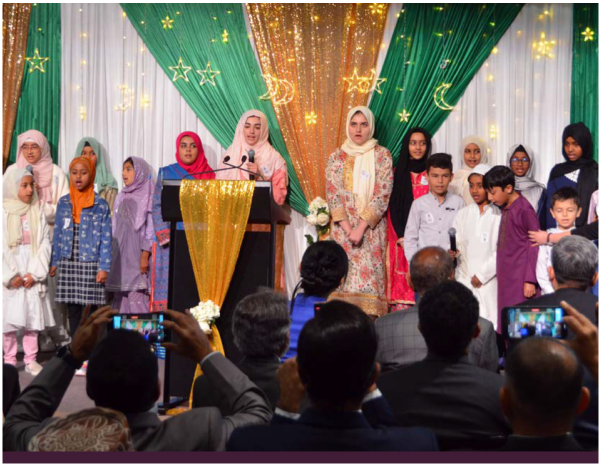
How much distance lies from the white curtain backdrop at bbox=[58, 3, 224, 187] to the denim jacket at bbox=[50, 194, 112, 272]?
1280 mm

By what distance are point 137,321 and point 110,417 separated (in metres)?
0.65

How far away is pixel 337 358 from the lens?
4.46 ft

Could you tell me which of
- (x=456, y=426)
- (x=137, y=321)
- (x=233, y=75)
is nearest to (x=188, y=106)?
(x=233, y=75)

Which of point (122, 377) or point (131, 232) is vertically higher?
point (131, 232)

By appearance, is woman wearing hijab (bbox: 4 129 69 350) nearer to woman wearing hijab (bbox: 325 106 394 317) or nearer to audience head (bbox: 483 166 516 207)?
woman wearing hijab (bbox: 325 106 394 317)

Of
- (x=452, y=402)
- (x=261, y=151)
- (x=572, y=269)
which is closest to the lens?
(x=452, y=402)

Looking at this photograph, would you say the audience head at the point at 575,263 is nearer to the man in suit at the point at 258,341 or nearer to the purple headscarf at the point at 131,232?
the man in suit at the point at 258,341

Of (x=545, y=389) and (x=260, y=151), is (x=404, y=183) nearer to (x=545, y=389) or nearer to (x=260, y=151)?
(x=260, y=151)

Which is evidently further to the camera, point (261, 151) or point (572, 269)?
point (261, 151)

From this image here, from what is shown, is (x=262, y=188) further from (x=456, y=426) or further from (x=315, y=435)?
(x=315, y=435)

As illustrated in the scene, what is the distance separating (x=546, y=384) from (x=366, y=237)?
396 centimetres

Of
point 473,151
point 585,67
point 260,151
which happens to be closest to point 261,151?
point 260,151

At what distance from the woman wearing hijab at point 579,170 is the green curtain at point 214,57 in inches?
82.7

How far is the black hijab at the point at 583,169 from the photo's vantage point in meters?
4.71
